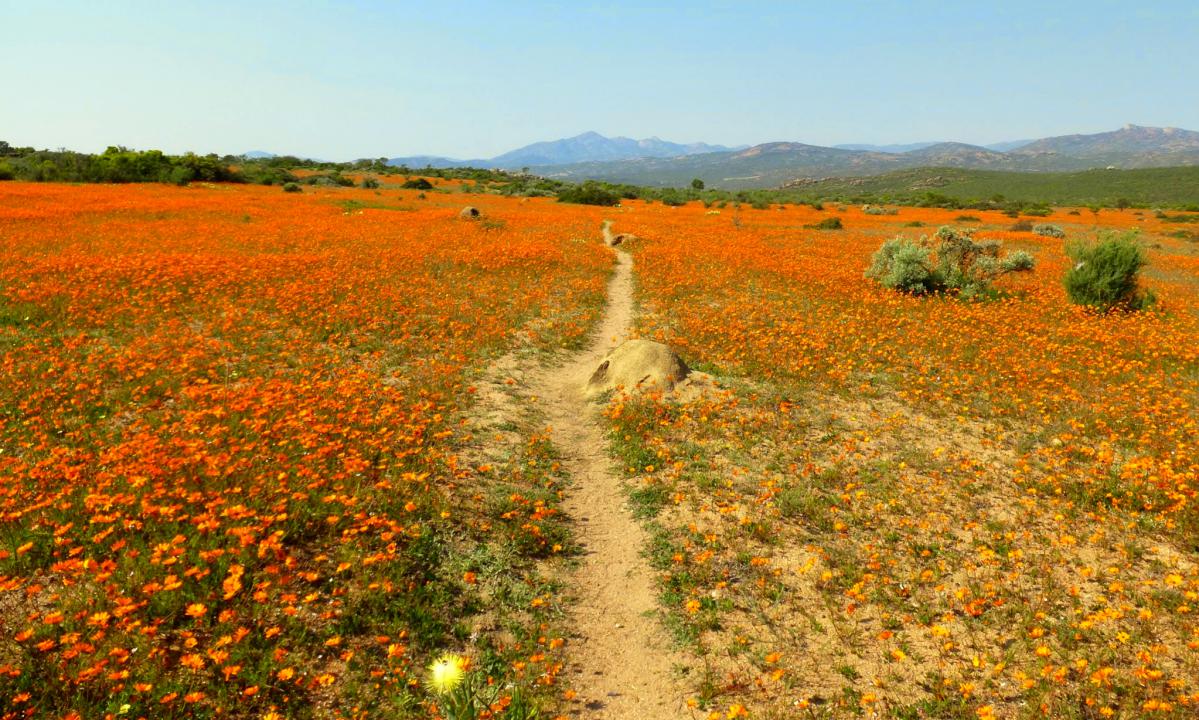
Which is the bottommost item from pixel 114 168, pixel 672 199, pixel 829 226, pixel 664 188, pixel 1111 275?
pixel 1111 275

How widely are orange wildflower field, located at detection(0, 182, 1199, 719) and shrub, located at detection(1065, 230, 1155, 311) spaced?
120 inches

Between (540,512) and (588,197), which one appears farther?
(588,197)

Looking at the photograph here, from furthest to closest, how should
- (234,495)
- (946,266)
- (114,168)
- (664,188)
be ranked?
1. (664,188)
2. (114,168)
3. (946,266)
4. (234,495)

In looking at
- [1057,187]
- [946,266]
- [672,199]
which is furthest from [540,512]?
[1057,187]


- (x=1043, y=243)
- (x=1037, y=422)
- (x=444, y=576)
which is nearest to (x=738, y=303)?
(x=1037, y=422)

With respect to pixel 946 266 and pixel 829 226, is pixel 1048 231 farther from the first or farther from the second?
pixel 946 266

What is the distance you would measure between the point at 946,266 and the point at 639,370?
16334mm

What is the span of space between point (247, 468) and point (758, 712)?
260 inches

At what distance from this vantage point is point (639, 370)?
38.8ft

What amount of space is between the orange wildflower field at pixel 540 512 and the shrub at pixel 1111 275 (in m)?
3.04

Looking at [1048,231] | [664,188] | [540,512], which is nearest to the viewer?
[540,512]

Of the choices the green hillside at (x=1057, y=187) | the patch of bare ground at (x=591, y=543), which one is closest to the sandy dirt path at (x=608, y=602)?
the patch of bare ground at (x=591, y=543)

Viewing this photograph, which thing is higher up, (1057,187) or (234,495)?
(1057,187)

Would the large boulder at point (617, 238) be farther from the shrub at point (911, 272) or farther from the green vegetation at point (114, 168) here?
the green vegetation at point (114, 168)
